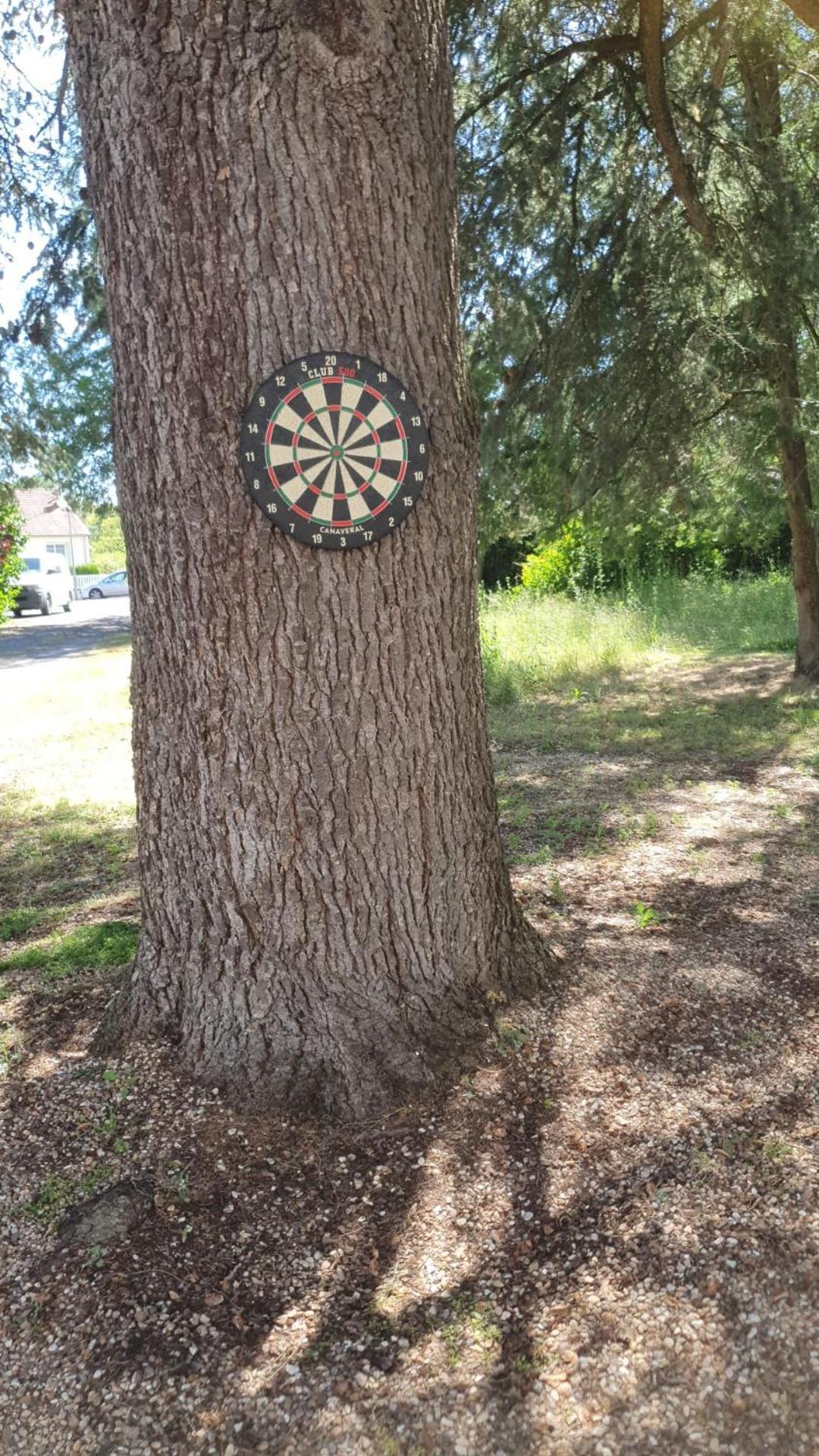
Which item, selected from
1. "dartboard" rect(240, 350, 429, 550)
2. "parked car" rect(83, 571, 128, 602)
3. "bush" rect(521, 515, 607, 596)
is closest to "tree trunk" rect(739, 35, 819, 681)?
"dartboard" rect(240, 350, 429, 550)

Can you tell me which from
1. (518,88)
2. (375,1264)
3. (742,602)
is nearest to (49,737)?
(518,88)

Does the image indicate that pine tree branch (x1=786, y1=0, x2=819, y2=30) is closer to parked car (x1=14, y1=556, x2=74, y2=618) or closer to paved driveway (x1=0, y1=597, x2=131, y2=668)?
paved driveway (x1=0, y1=597, x2=131, y2=668)

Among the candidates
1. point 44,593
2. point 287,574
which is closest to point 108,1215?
point 287,574

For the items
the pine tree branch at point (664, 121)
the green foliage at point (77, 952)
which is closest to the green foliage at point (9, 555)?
the pine tree branch at point (664, 121)

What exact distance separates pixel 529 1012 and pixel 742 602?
14375 mm

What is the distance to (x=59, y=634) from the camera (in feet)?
76.9

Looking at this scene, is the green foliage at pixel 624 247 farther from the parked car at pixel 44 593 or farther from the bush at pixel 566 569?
the parked car at pixel 44 593

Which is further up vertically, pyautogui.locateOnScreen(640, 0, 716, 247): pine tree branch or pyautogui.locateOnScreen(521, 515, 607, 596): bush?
pyautogui.locateOnScreen(640, 0, 716, 247): pine tree branch

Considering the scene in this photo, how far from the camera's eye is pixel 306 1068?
3.07m

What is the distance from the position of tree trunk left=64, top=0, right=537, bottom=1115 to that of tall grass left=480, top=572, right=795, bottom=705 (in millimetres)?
7022

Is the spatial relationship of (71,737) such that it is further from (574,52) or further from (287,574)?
(287,574)

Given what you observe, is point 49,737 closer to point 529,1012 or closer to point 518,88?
point 518,88

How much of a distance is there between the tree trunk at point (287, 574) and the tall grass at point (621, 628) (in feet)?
23.0

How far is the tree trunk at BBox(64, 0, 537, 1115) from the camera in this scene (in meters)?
2.75
